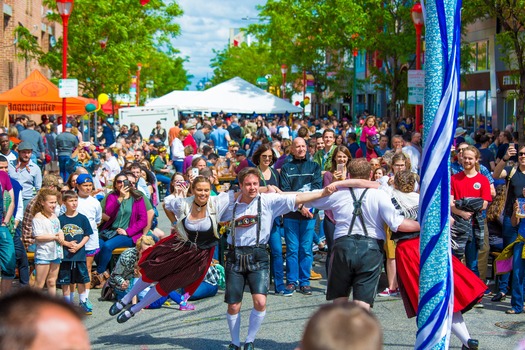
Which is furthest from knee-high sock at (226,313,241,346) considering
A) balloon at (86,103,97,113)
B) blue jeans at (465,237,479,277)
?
balloon at (86,103,97,113)

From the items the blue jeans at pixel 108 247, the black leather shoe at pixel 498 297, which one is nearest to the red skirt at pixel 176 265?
the blue jeans at pixel 108 247

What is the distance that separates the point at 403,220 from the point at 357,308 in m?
5.34

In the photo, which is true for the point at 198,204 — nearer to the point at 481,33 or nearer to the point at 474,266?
the point at 474,266

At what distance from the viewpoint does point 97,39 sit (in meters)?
31.9

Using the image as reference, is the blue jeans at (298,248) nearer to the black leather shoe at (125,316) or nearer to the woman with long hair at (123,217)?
the woman with long hair at (123,217)

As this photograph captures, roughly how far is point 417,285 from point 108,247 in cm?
485

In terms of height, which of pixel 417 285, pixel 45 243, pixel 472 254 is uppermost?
pixel 45 243

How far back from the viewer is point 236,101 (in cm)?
3338

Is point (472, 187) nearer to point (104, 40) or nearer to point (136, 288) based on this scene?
point (136, 288)

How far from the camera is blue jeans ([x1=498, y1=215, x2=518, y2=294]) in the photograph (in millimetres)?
10102

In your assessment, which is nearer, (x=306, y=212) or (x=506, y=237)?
(x=306, y=212)

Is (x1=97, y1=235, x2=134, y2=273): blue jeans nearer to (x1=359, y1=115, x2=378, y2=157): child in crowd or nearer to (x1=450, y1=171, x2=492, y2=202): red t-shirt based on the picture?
(x1=450, y1=171, x2=492, y2=202): red t-shirt

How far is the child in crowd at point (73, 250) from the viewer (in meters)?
9.34

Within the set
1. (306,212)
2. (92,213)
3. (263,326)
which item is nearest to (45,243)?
(92,213)
